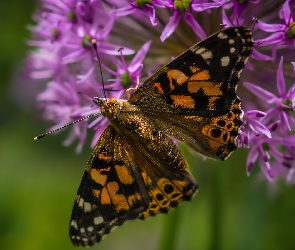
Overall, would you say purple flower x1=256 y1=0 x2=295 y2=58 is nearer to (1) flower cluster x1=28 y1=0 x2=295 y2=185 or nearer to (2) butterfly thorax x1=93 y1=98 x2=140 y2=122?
(1) flower cluster x1=28 y1=0 x2=295 y2=185

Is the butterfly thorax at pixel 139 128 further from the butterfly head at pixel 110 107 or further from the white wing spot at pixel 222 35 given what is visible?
the white wing spot at pixel 222 35

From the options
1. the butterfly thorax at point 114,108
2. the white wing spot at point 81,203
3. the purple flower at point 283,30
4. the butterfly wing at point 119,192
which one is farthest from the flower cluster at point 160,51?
the white wing spot at point 81,203

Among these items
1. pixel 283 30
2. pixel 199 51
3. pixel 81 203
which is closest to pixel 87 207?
pixel 81 203

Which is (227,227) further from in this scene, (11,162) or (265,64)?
(11,162)

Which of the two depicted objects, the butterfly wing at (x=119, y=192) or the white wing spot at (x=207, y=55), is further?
the butterfly wing at (x=119, y=192)

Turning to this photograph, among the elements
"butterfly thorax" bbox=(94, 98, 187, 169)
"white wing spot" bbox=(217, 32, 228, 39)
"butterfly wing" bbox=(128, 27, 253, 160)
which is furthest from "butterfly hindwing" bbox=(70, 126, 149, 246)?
"white wing spot" bbox=(217, 32, 228, 39)

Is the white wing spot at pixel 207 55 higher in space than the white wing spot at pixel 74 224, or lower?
higher

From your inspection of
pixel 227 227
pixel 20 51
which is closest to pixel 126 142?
pixel 227 227
